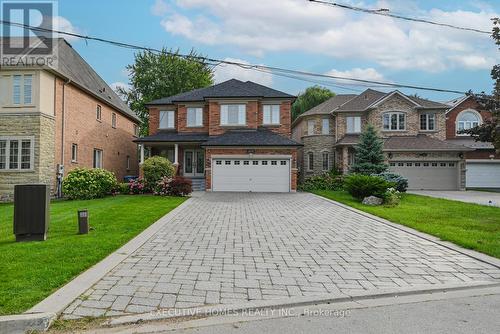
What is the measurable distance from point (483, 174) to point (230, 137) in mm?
21879

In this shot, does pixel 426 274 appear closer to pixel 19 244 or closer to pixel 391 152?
pixel 19 244

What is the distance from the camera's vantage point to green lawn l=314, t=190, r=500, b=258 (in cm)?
852

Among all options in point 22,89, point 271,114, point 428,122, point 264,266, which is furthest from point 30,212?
point 428,122

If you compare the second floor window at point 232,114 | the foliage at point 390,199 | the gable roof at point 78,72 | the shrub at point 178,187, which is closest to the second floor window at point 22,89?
the gable roof at point 78,72

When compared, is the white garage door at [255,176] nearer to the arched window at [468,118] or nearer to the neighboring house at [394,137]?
the neighboring house at [394,137]

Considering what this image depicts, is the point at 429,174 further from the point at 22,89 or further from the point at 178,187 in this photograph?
the point at 22,89

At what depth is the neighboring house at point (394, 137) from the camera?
28328 millimetres

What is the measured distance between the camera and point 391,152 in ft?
92.5

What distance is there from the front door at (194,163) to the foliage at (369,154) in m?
10.9

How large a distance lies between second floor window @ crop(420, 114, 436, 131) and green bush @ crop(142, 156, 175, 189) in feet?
68.1

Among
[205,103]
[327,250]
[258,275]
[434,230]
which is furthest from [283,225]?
[205,103]

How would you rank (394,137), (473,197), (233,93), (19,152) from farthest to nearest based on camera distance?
(394,137), (233,93), (473,197), (19,152)

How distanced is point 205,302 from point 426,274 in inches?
143

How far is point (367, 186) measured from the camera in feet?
57.7
